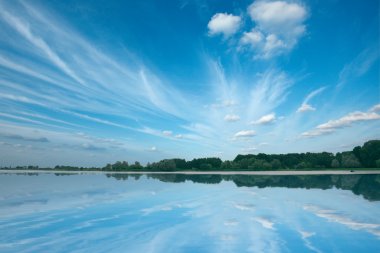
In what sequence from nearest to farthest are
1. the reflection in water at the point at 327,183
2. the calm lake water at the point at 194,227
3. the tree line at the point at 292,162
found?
the calm lake water at the point at 194,227, the reflection in water at the point at 327,183, the tree line at the point at 292,162

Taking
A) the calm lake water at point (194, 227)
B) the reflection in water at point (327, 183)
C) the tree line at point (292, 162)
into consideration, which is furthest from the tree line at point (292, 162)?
the calm lake water at point (194, 227)

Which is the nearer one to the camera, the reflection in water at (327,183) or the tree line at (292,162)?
the reflection in water at (327,183)

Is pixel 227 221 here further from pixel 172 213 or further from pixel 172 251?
pixel 172 251

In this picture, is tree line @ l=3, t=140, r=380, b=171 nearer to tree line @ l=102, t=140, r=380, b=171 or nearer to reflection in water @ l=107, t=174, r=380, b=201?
tree line @ l=102, t=140, r=380, b=171

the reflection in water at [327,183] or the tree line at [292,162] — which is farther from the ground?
the tree line at [292,162]

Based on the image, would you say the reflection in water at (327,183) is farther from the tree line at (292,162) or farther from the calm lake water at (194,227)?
the tree line at (292,162)

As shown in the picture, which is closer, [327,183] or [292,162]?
[327,183]

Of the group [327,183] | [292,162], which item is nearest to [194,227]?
[327,183]

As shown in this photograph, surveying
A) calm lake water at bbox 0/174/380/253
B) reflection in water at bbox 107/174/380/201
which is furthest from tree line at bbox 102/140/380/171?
calm lake water at bbox 0/174/380/253

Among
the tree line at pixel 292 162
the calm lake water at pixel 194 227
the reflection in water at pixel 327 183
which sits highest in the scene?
the tree line at pixel 292 162

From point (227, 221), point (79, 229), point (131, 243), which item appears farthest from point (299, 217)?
point (79, 229)

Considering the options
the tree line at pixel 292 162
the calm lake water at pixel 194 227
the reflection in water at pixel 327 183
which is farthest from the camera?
the tree line at pixel 292 162

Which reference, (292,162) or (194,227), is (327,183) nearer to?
(194,227)

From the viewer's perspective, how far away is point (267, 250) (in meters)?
9.69
